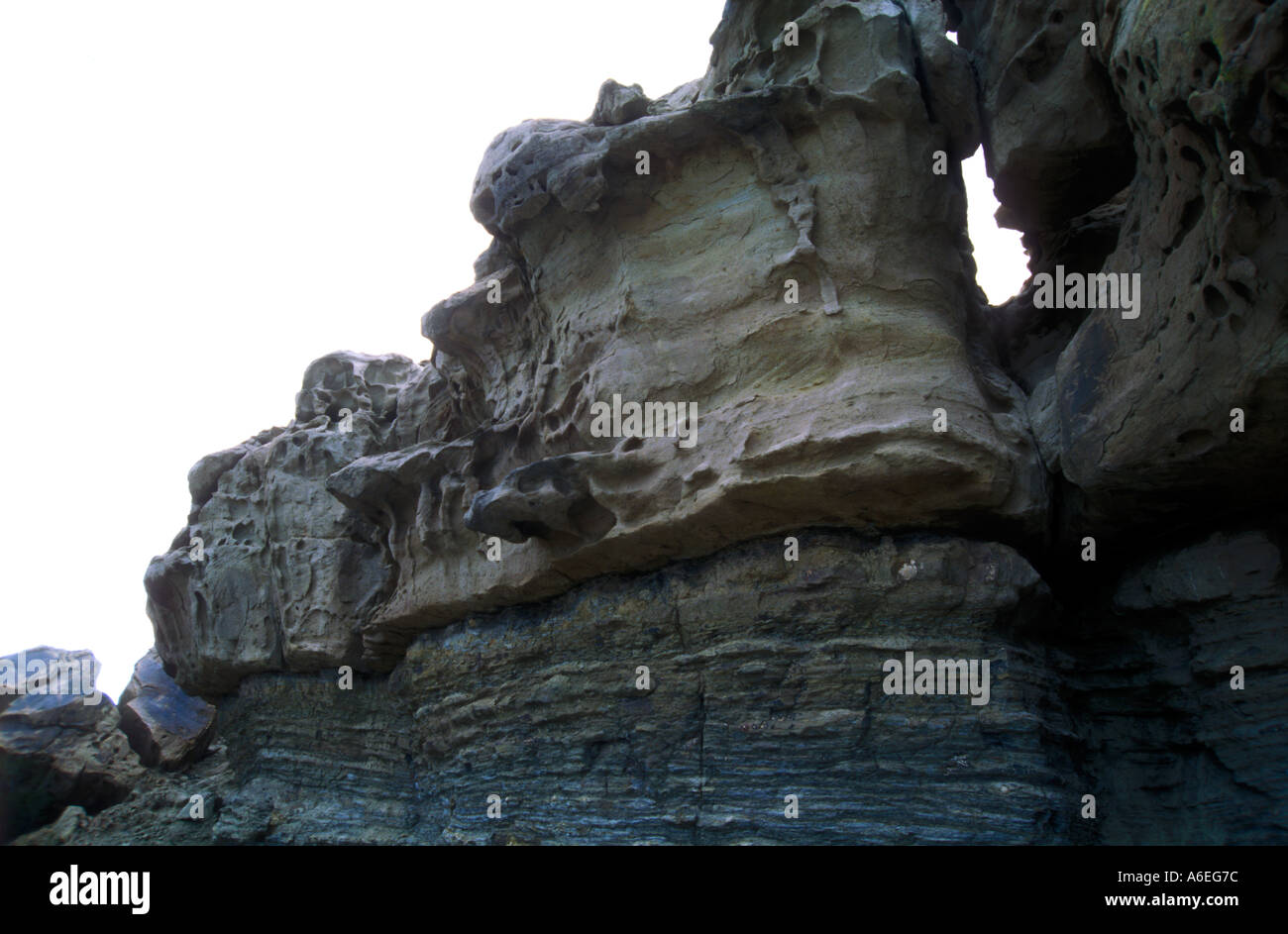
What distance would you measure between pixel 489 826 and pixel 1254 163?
6645mm

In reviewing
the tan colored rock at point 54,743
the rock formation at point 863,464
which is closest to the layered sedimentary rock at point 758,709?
the rock formation at point 863,464

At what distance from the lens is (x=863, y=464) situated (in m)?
Result: 6.25

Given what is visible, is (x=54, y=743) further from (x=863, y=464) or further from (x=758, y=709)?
(x=863, y=464)

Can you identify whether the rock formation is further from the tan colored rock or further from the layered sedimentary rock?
the tan colored rock

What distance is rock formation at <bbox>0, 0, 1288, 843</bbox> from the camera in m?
5.82

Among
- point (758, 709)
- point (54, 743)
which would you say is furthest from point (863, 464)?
point (54, 743)

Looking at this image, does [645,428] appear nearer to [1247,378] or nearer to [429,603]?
[429,603]

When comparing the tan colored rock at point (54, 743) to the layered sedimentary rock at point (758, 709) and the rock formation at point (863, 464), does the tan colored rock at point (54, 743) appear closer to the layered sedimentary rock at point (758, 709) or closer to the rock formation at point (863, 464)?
the rock formation at point (863, 464)

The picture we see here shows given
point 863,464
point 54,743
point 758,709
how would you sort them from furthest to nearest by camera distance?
point 54,743
point 758,709
point 863,464

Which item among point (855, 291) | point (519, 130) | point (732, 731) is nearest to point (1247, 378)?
point (855, 291)

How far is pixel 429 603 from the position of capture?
8.82 metres

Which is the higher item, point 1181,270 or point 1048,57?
point 1048,57

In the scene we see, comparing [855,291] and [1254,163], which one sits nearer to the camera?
[1254,163]

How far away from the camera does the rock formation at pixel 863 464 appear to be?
5824mm
